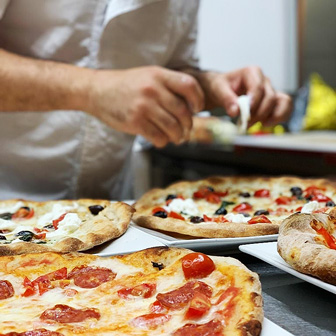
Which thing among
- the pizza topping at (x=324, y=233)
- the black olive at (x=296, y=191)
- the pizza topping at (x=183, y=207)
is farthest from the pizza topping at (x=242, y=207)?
the pizza topping at (x=324, y=233)

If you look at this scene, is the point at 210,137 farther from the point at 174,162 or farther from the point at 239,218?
the point at 239,218

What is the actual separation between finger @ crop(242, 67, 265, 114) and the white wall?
4.33 metres

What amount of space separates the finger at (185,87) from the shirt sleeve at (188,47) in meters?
0.79

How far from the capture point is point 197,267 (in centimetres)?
96

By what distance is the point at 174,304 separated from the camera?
86cm

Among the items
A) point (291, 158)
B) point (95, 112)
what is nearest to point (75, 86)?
point (95, 112)

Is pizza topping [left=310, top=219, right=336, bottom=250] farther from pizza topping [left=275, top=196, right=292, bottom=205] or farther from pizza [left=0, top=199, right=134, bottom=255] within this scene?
pizza topping [left=275, top=196, right=292, bottom=205]

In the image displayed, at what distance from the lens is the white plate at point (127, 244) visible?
3.98ft

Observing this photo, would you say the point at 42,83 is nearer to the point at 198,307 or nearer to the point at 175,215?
the point at 175,215

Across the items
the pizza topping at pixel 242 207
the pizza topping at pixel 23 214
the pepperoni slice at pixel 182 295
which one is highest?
the pepperoni slice at pixel 182 295

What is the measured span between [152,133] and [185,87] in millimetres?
207

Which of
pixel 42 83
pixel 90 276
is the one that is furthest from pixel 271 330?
pixel 42 83

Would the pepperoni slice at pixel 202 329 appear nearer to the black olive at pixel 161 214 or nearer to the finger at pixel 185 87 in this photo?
the black olive at pixel 161 214

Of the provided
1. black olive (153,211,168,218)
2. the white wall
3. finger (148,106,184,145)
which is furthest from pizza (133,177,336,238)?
the white wall
